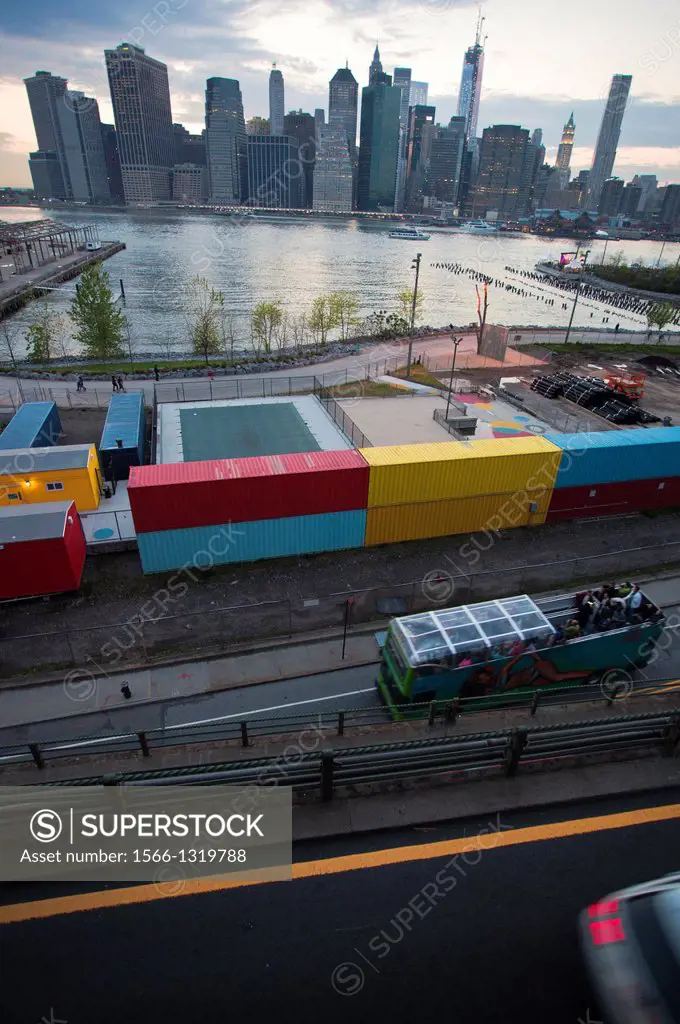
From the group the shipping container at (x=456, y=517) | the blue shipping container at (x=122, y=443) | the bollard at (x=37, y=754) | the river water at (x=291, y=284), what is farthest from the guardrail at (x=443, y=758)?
the river water at (x=291, y=284)

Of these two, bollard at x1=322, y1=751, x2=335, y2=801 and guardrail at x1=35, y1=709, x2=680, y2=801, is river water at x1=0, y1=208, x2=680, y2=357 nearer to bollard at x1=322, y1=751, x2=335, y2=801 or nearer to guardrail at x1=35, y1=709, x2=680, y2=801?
guardrail at x1=35, y1=709, x2=680, y2=801

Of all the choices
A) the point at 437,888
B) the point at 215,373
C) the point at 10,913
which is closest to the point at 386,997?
the point at 437,888

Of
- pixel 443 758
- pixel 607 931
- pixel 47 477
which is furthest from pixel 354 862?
pixel 47 477

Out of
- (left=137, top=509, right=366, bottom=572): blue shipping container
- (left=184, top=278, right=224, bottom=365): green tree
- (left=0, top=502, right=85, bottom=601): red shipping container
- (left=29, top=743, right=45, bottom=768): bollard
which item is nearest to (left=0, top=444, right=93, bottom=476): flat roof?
(left=0, top=502, right=85, bottom=601): red shipping container

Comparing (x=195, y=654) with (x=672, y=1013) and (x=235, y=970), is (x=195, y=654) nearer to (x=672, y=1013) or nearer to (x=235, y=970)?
(x=235, y=970)

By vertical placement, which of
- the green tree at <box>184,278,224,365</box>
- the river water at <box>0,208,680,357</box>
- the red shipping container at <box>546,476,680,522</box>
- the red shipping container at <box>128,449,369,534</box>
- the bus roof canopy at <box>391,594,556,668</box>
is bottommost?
the river water at <box>0,208,680,357</box>

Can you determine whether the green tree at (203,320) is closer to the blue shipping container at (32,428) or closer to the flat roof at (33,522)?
the blue shipping container at (32,428)

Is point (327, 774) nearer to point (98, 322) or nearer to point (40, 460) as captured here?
point (40, 460)
